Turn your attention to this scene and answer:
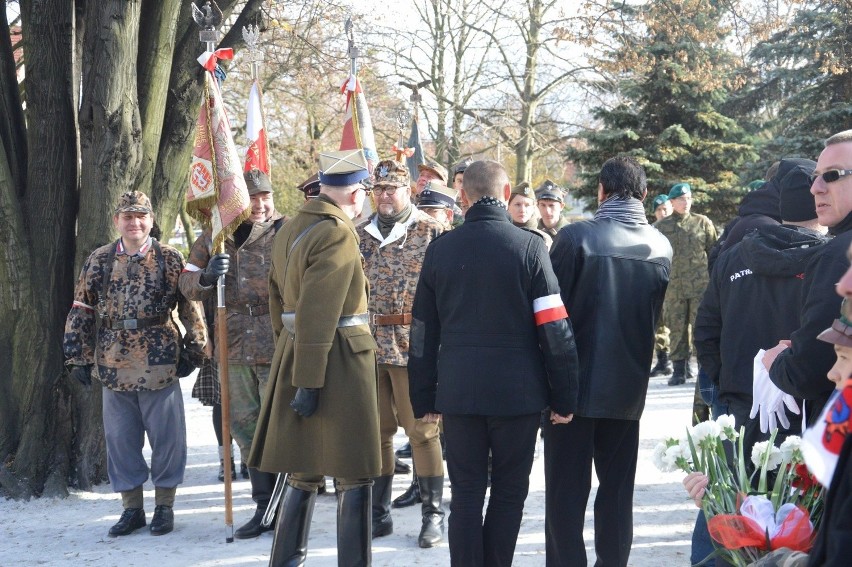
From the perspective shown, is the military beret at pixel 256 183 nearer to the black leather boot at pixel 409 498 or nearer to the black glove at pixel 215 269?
the black glove at pixel 215 269

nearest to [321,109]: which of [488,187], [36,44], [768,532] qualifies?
[36,44]

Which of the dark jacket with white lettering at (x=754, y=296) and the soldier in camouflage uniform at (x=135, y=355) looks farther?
the soldier in camouflage uniform at (x=135, y=355)

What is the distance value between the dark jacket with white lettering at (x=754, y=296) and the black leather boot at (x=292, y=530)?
7.05 feet

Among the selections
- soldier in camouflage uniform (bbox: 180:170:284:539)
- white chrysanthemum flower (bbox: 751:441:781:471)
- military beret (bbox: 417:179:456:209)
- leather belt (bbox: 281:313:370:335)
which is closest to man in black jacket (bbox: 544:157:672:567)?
leather belt (bbox: 281:313:370:335)

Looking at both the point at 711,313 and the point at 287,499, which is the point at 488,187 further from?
the point at 287,499

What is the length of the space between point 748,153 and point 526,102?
289 inches

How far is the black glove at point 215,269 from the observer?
5770 millimetres

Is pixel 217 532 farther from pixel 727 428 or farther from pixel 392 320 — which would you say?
pixel 727 428

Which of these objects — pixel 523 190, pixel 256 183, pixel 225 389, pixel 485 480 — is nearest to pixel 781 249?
pixel 485 480

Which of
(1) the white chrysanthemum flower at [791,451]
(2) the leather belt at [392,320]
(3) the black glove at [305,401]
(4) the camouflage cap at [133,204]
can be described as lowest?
(1) the white chrysanthemum flower at [791,451]

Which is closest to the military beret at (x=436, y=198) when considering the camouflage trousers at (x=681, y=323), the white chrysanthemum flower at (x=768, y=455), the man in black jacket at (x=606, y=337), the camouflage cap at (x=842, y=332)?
the man in black jacket at (x=606, y=337)

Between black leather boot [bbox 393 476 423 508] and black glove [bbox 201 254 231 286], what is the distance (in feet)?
6.56

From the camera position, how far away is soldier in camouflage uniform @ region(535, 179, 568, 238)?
7996 millimetres

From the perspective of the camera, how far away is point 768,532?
2.46 metres
